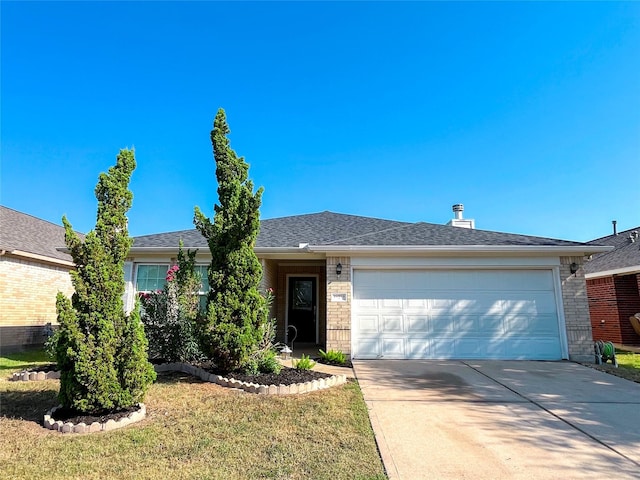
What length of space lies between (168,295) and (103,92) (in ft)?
22.5

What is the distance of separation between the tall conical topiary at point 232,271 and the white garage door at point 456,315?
3673 millimetres

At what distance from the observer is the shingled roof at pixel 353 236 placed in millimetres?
9209

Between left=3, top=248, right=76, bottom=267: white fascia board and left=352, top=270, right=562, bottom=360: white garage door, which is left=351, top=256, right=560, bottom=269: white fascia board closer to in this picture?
left=352, top=270, right=562, bottom=360: white garage door

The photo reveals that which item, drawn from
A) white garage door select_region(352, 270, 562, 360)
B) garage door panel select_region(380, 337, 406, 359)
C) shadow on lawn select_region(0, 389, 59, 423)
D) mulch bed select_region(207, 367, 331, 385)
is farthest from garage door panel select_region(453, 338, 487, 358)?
shadow on lawn select_region(0, 389, 59, 423)

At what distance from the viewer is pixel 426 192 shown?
15523 mm

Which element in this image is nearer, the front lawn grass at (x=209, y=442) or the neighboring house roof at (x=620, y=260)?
the front lawn grass at (x=209, y=442)

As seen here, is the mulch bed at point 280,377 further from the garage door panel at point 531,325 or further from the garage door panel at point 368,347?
the garage door panel at point 531,325

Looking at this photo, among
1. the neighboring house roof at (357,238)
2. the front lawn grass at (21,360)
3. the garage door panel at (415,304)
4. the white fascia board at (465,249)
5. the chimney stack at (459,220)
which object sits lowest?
the front lawn grass at (21,360)

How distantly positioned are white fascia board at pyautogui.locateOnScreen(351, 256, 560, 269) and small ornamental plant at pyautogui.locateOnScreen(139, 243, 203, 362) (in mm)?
4132

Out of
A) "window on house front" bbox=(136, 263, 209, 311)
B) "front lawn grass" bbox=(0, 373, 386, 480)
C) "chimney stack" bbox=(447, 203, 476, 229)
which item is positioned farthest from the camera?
"chimney stack" bbox=(447, 203, 476, 229)

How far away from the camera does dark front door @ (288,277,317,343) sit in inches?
478

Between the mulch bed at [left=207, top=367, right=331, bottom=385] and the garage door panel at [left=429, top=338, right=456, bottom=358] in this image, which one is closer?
the mulch bed at [left=207, top=367, right=331, bottom=385]

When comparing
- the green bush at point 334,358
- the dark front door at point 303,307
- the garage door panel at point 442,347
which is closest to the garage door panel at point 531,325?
the garage door panel at point 442,347

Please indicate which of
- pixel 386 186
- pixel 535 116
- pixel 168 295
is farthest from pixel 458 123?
pixel 168 295
